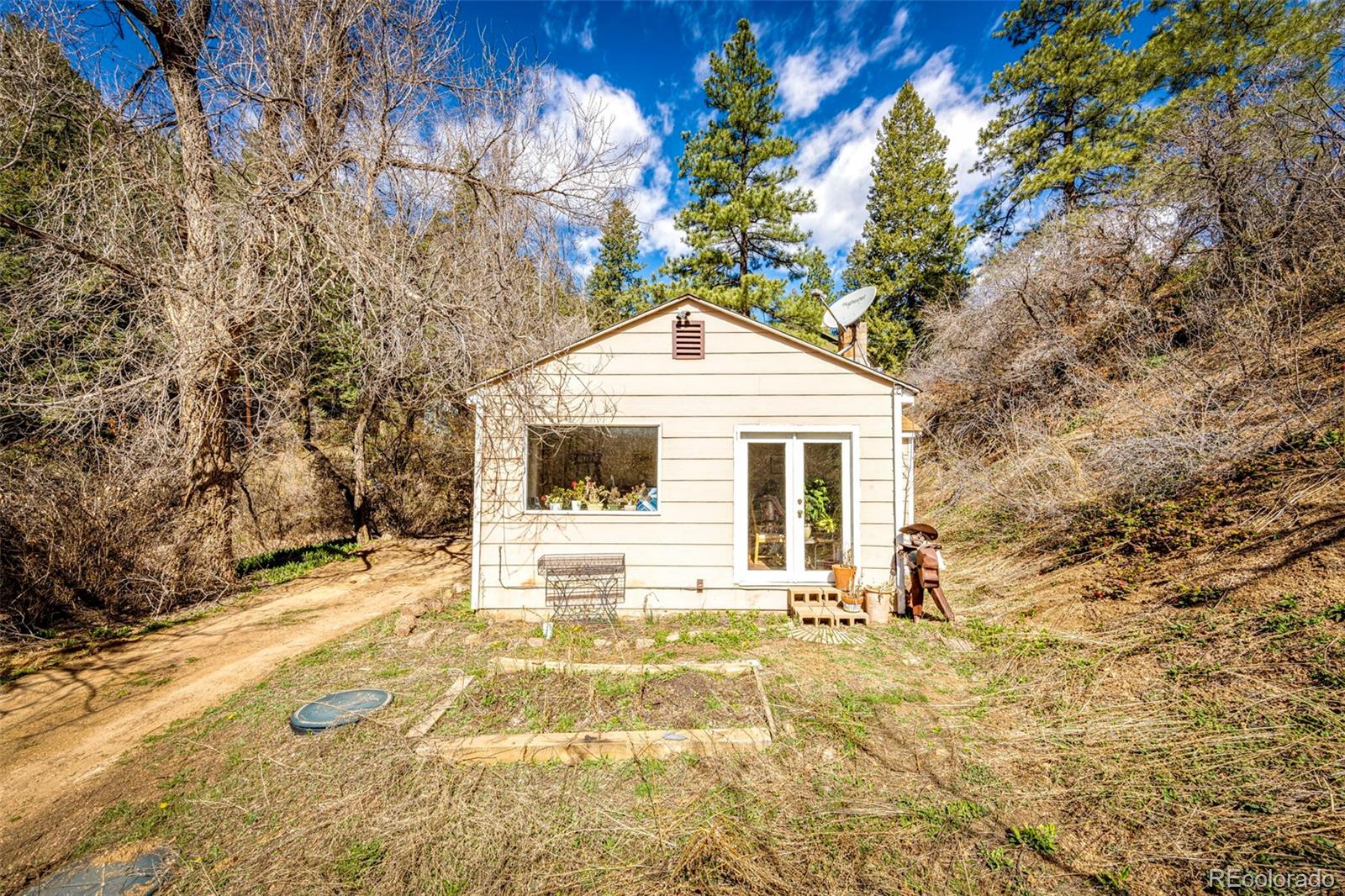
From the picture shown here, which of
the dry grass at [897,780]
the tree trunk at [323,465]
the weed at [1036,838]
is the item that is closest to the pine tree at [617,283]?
the tree trunk at [323,465]

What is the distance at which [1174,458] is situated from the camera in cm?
558

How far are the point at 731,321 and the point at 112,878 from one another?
623 cm

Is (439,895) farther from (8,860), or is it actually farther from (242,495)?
(242,495)

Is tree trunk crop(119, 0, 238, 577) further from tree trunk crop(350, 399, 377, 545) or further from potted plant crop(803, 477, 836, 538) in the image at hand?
potted plant crop(803, 477, 836, 538)

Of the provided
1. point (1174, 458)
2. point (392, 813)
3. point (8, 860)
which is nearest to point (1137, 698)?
point (1174, 458)

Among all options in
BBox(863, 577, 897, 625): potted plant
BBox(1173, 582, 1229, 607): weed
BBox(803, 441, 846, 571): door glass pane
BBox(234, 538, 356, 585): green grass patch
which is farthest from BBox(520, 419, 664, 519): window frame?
BBox(234, 538, 356, 585): green grass patch

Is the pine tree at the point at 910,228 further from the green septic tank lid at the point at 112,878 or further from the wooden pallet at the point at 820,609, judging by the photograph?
the green septic tank lid at the point at 112,878

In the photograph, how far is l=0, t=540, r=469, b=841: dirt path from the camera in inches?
130

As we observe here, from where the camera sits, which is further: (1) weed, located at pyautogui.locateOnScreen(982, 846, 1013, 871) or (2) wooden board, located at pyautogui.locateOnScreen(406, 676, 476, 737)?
(2) wooden board, located at pyautogui.locateOnScreen(406, 676, 476, 737)

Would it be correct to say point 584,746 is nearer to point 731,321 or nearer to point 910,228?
point 731,321

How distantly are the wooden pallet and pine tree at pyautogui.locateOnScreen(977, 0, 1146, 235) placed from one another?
45.3 feet

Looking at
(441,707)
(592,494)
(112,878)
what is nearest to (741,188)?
(592,494)

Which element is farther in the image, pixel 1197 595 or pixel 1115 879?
pixel 1197 595

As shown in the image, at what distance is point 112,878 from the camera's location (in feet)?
7.61
